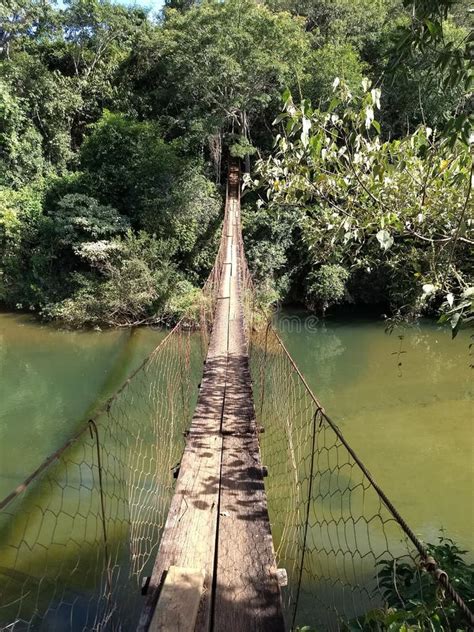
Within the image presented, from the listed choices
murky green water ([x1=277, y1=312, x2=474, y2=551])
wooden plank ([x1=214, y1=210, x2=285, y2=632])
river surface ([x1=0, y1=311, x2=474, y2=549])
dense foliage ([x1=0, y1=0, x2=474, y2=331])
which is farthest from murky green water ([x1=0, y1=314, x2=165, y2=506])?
murky green water ([x1=277, y1=312, x2=474, y2=551])

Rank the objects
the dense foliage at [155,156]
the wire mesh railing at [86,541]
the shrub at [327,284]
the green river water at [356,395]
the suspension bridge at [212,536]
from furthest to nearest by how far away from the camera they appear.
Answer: the shrub at [327,284]
the dense foliage at [155,156]
the green river water at [356,395]
the wire mesh railing at [86,541]
the suspension bridge at [212,536]

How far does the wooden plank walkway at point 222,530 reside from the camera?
912 millimetres

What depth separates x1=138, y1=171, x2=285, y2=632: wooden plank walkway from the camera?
912 millimetres

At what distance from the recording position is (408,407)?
4.30m

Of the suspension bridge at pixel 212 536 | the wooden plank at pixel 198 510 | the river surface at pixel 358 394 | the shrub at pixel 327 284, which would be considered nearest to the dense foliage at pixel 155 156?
the shrub at pixel 327 284

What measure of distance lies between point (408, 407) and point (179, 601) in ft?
12.5

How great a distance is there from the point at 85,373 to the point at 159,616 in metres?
4.61

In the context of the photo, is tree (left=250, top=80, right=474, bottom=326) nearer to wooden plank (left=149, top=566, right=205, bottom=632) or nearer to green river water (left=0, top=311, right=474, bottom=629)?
green river water (left=0, top=311, right=474, bottom=629)

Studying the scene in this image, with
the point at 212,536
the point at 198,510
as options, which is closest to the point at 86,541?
the point at 198,510

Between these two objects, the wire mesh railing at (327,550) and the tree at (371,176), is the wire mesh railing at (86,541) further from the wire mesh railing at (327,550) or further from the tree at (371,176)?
the tree at (371,176)

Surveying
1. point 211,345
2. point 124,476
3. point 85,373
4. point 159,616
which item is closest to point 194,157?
point 85,373

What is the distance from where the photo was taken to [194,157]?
28.8 feet

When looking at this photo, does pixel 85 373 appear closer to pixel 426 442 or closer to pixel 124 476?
pixel 124 476

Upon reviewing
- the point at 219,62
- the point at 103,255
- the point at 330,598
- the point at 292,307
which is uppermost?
the point at 219,62
